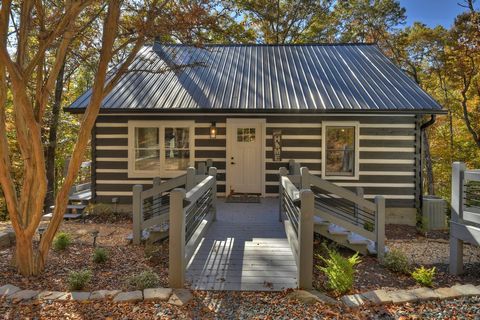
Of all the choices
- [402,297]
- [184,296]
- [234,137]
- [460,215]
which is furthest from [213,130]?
[402,297]

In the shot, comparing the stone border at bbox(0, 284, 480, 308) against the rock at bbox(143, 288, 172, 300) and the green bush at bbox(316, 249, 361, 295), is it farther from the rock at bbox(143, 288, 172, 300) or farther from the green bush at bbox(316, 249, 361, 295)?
the green bush at bbox(316, 249, 361, 295)

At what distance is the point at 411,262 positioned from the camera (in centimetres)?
565

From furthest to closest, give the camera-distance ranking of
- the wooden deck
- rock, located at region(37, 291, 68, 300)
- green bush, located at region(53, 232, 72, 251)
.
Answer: green bush, located at region(53, 232, 72, 251), the wooden deck, rock, located at region(37, 291, 68, 300)

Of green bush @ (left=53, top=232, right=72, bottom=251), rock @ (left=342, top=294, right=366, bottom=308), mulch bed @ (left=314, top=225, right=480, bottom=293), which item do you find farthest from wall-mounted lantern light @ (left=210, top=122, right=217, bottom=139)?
rock @ (left=342, top=294, right=366, bottom=308)

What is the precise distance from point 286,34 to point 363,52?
839 centimetres

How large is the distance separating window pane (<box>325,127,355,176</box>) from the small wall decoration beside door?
1.21 meters

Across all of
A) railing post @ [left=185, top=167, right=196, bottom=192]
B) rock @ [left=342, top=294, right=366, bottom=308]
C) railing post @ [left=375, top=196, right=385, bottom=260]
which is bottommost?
rock @ [left=342, top=294, right=366, bottom=308]

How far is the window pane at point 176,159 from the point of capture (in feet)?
30.3

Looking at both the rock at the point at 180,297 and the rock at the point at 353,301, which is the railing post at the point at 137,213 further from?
the rock at the point at 353,301

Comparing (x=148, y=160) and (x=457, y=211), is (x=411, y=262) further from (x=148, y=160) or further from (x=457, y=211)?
(x=148, y=160)

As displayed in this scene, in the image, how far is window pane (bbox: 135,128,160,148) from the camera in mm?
9219

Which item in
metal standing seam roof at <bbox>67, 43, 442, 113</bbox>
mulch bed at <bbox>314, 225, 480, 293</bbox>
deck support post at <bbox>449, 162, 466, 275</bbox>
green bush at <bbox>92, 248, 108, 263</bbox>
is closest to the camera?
mulch bed at <bbox>314, 225, 480, 293</bbox>

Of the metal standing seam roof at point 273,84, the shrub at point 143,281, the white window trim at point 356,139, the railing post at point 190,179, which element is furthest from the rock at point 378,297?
the white window trim at point 356,139

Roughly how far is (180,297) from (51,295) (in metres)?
1.36
